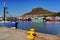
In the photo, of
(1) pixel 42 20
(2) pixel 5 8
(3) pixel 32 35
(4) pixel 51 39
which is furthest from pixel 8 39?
(1) pixel 42 20

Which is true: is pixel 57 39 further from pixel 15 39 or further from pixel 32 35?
pixel 32 35

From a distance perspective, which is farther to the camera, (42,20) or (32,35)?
(42,20)

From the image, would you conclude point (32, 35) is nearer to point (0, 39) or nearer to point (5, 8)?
point (0, 39)

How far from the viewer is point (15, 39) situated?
11258 mm

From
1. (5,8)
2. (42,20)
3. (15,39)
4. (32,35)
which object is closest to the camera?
(32,35)

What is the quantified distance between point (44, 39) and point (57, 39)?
2.55 ft

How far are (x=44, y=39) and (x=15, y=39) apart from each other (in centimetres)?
173

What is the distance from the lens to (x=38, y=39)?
11.4 meters

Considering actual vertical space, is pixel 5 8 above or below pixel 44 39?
above

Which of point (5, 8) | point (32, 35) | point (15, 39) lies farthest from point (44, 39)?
point (5, 8)

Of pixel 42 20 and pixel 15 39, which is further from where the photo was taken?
pixel 42 20

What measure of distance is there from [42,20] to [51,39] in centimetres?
12580

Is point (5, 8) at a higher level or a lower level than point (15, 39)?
higher

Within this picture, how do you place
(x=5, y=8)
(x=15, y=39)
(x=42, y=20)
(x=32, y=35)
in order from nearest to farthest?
(x=32, y=35) < (x=15, y=39) < (x=5, y=8) < (x=42, y=20)
